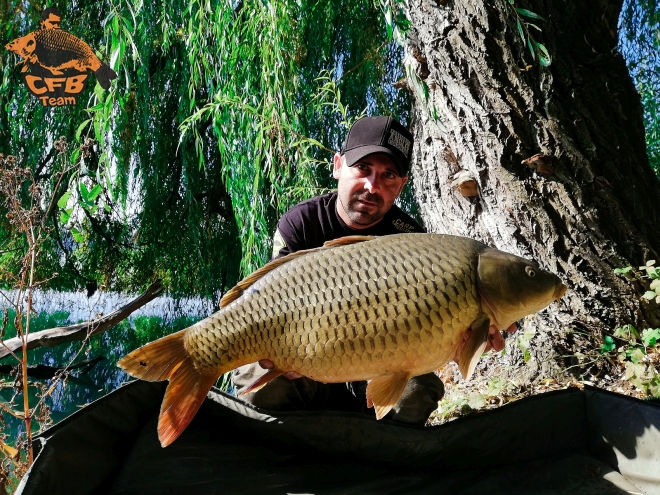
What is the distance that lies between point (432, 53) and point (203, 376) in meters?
1.35

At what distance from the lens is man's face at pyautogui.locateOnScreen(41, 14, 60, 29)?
3.68 metres

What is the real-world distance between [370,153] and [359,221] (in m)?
0.16

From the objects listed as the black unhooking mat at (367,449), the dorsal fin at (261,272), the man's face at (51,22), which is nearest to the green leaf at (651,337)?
the black unhooking mat at (367,449)

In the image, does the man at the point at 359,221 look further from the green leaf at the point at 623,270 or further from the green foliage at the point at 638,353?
the green leaf at the point at 623,270

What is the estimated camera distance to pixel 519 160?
6.01ft

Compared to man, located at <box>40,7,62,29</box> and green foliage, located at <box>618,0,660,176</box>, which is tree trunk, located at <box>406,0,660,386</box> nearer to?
green foliage, located at <box>618,0,660,176</box>

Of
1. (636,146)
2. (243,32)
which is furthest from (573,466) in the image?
(243,32)

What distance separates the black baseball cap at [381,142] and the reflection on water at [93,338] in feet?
9.17

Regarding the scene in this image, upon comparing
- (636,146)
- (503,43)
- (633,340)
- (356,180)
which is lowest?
(633,340)

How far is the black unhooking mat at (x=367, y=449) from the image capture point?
1097mm

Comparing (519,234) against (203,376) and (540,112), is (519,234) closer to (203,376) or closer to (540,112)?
(540,112)

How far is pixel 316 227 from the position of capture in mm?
1510

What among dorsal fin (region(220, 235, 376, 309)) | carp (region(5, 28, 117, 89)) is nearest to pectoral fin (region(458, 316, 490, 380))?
dorsal fin (region(220, 235, 376, 309))

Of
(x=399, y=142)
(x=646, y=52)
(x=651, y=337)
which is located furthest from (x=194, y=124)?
(x=646, y=52)
